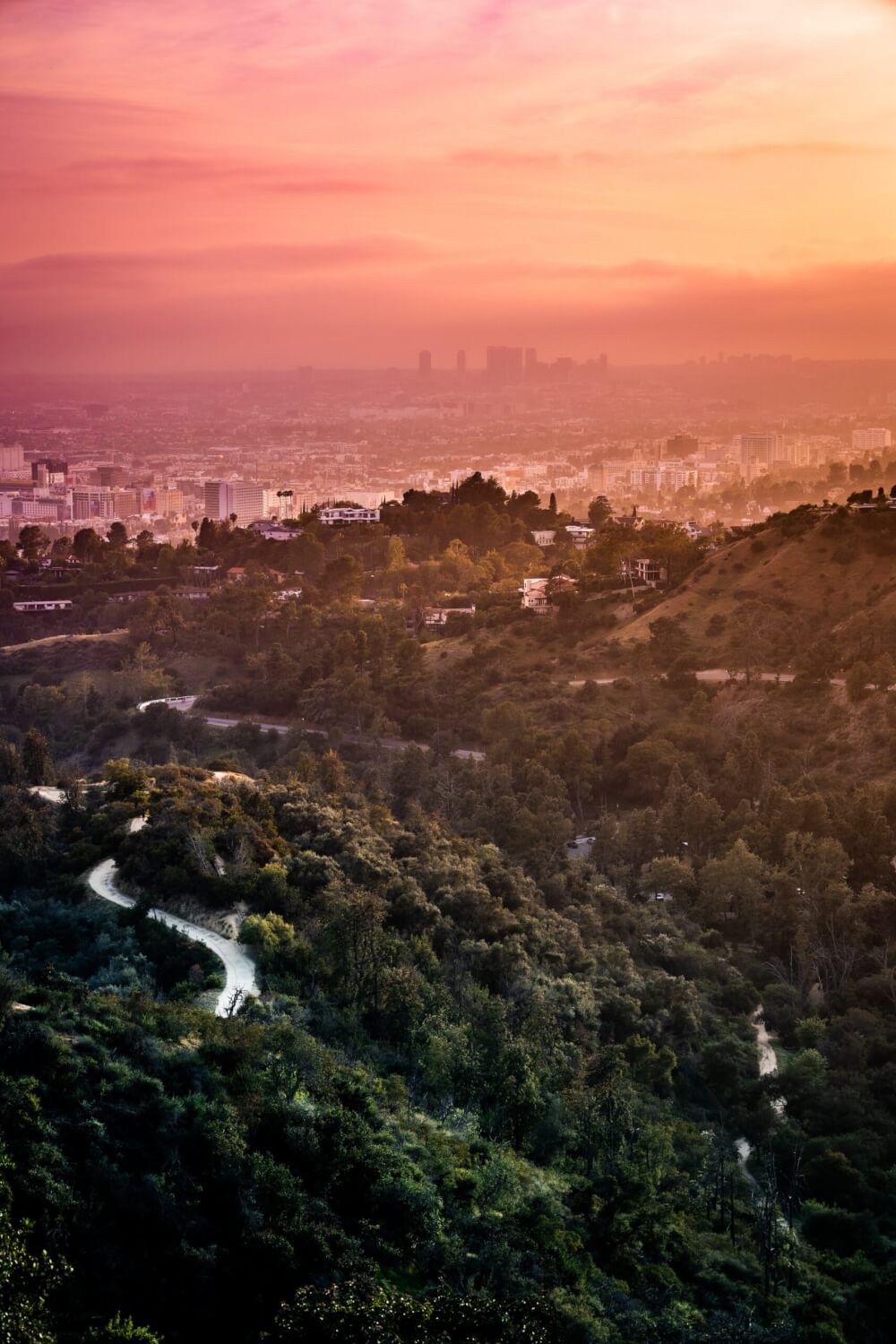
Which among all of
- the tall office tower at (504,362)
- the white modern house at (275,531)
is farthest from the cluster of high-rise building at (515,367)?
the white modern house at (275,531)

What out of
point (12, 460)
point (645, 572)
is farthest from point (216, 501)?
point (645, 572)

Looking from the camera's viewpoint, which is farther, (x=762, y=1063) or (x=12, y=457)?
(x=12, y=457)

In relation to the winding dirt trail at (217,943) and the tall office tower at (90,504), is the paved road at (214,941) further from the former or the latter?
the tall office tower at (90,504)

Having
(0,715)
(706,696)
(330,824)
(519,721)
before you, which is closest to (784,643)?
(706,696)

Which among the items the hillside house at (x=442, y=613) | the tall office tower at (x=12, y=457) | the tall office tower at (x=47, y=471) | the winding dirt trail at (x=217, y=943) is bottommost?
the winding dirt trail at (x=217, y=943)

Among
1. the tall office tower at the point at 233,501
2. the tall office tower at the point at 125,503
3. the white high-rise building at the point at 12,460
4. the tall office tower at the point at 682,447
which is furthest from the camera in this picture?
the tall office tower at the point at 682,447

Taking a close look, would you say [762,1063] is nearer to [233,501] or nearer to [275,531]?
[275,531]
